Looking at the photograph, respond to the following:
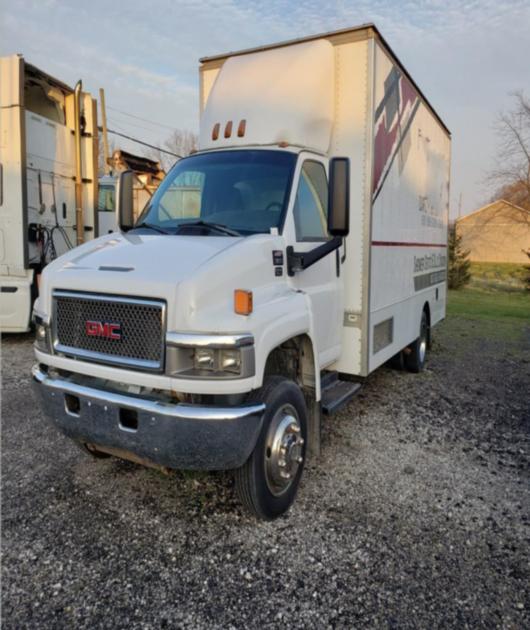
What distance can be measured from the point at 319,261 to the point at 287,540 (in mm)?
2181

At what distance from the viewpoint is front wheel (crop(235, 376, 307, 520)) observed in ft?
11.2

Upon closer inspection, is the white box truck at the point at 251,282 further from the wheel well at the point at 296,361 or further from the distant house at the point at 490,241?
the distant house at the point at 490,241

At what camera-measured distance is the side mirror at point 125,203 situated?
469 centimetres

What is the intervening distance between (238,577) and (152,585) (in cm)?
49

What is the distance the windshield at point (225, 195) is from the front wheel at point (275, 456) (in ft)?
4.10

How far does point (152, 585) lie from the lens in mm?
2988

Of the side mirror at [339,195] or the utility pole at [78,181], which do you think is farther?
the utility pole at [78,181]

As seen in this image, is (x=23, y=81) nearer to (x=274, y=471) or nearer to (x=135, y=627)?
(x=274, y=471)

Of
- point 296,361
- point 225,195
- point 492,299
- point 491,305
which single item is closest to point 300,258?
point 296,361

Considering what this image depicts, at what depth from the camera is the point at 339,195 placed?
379cm

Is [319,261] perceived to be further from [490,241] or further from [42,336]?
[490,241]

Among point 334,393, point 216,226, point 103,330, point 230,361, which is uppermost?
point 216,226

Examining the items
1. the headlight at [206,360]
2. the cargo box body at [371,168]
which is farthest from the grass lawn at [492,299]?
the headlight at [206,360]

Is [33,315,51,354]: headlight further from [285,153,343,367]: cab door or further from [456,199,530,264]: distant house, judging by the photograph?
[456,199,530,264]: distant house
